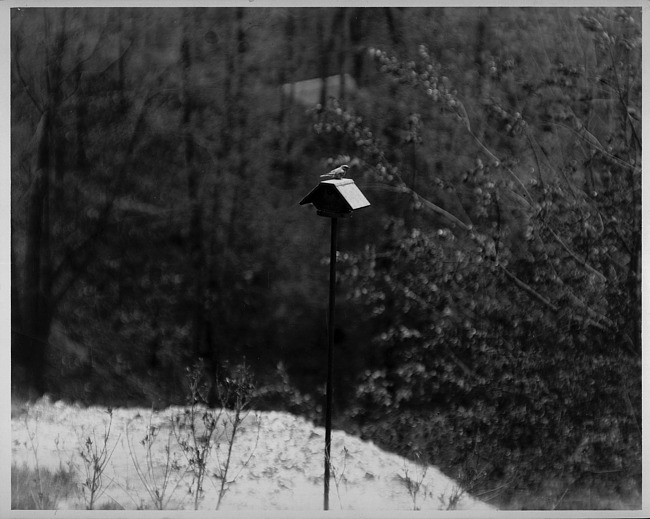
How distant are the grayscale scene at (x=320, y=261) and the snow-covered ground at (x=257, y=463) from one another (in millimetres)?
13

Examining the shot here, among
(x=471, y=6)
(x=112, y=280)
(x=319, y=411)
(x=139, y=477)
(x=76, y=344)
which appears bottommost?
(x=139, y=477)

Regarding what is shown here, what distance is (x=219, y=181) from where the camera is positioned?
5324 millimetres

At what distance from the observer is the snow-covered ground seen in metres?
5.31

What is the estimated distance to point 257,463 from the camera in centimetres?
534

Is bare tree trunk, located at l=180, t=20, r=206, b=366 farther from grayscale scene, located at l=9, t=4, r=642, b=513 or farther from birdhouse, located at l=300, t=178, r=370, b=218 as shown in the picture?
birdhouse, located at l=300, t=178, r=370, b=218

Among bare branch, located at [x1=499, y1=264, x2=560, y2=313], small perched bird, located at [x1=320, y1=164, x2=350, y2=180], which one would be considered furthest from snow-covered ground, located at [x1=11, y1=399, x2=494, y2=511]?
small perched bird, located at [x1=320, y1=164, x2=350, y2=180]

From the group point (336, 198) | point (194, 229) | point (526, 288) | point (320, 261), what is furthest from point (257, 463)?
point (526, 288)

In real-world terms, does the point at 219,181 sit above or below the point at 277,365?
above

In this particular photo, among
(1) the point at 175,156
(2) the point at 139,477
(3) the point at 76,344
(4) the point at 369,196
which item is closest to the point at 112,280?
(3) the point at 76,344

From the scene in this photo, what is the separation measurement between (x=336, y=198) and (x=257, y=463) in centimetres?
160

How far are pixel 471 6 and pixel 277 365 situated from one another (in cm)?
229

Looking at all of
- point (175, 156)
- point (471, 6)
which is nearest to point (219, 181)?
point (175, 156)

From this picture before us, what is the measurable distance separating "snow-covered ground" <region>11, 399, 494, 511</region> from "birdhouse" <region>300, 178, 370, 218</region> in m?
1.23

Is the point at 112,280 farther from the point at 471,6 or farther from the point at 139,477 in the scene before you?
the point at 471,6
